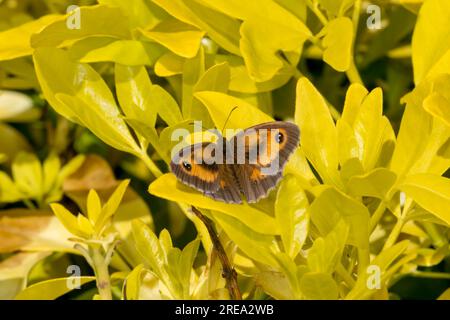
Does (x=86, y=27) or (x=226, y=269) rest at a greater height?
(x=86, y=27)

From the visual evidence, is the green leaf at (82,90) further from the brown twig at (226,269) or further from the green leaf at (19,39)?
the brown twig at (226,269)

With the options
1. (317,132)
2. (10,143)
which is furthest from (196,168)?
(10,143)

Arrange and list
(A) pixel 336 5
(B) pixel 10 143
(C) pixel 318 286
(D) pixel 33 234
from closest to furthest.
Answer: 1. (C) pixel 318 286
2. (A) pixel 336 5
3. (D) pixel 33 234
4. (B) pixel 10 143

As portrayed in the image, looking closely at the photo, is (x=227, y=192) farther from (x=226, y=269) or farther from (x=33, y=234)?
(x=33, y=234)

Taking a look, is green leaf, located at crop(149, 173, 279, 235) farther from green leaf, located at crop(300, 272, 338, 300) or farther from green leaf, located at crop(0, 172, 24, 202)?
green leaf, located at crop(0, 172, 24, 202)

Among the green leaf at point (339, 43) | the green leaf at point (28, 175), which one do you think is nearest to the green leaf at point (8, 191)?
the green leaf at point (28, 175)
